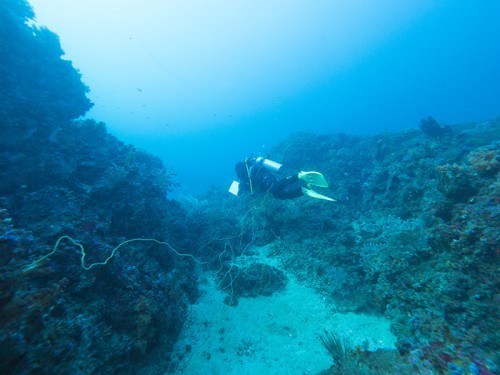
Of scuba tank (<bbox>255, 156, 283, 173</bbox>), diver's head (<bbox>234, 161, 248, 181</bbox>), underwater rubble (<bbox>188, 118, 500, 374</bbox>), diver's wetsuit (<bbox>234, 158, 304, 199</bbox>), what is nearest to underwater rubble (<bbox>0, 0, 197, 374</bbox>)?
diver's head (<bbox>234, 161, 248, 181</bbox>)

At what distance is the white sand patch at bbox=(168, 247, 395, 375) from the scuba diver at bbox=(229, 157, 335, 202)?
3.10 m

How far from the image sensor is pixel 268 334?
236 inches

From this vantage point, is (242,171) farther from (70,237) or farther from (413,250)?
(413,250)

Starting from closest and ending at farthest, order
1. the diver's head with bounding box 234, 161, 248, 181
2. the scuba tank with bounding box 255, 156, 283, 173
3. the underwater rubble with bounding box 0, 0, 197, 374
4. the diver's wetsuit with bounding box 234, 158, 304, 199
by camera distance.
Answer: the underwater rubble with bounding box 0, 0, 197, 374
the diver's wetsuit with bounding box 234, 158, 304, 199
the scuba tank with bounding box 255, 156, 283, 173
the diver's head with bounding box 234, 161, 248, 181

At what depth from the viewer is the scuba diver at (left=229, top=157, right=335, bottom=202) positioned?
27.8 ft

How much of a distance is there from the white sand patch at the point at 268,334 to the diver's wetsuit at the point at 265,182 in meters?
3.10

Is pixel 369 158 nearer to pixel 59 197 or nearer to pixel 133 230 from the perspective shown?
pixel 133 230

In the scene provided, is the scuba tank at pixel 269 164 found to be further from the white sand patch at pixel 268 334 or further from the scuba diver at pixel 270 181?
the white sand patch at pixel 268 334

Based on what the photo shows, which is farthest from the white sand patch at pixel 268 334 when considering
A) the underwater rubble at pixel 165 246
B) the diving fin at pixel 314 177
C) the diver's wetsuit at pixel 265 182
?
the diving fin at pixel 314 177

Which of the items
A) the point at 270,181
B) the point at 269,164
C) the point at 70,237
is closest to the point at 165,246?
the point at 70,237

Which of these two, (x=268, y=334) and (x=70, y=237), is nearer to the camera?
(x=70, y=237)

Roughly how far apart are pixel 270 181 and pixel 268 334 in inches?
187

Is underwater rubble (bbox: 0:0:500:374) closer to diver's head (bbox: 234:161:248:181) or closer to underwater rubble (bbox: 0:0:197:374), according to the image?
underwater rubble (bbox: 0:0:197:374)

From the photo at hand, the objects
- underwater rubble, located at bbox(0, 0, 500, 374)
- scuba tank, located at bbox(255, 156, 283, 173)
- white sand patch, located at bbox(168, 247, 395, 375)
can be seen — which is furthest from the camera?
scuba tank, located at bbox(255, 156, 283, 173)
